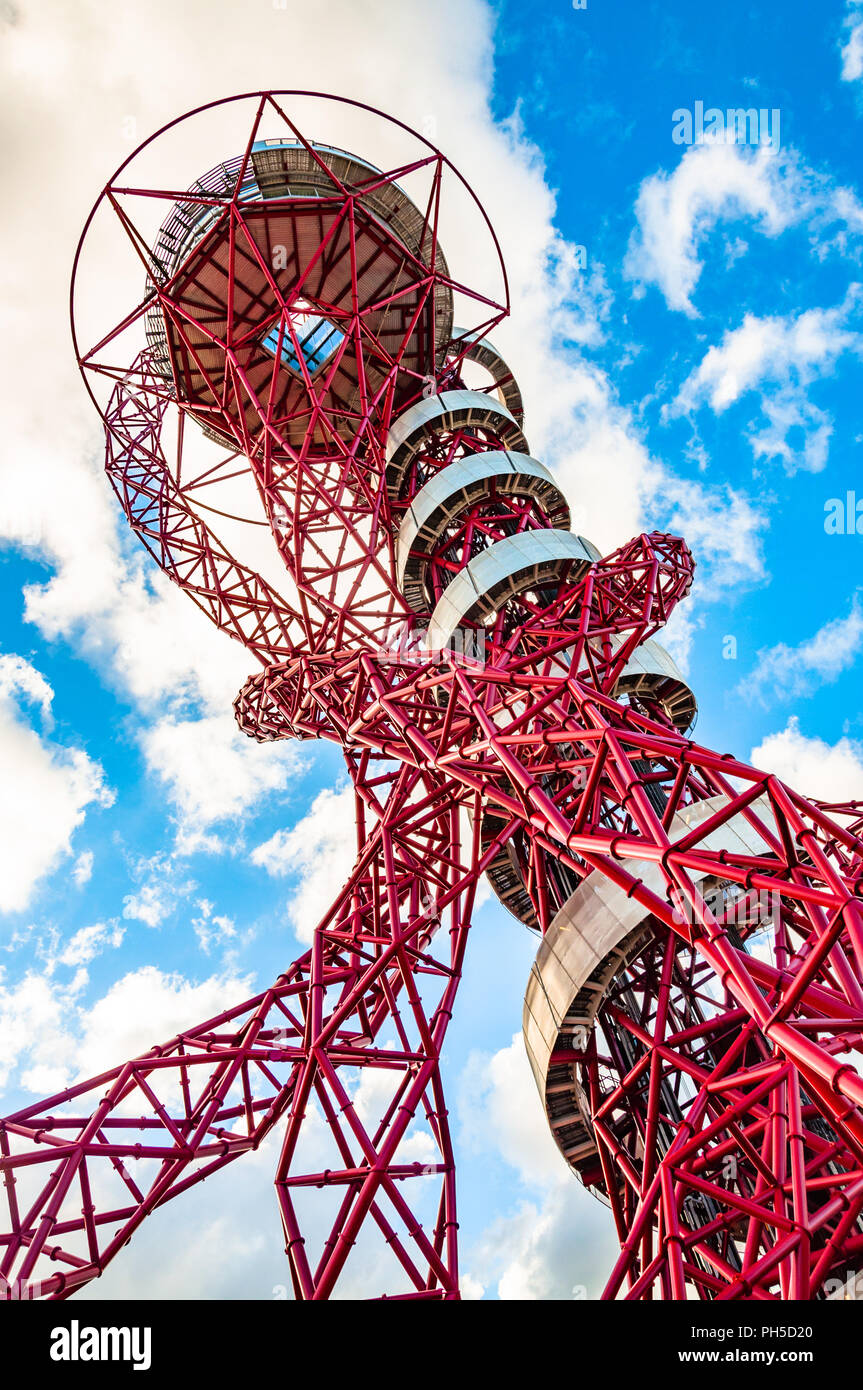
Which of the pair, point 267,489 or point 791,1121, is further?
point 267,489

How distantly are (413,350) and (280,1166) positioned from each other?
27.8 m

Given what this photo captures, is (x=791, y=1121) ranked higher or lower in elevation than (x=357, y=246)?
lower

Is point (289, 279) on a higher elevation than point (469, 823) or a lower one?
higher

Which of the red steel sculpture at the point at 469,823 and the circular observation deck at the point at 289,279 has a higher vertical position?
the circular observation deck at the point at 289,279

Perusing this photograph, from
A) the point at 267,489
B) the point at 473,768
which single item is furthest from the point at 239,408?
the point at 473,768

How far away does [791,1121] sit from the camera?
1223 cm

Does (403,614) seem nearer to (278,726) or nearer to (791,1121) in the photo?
(278,726)

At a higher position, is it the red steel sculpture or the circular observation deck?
the circular observation deck

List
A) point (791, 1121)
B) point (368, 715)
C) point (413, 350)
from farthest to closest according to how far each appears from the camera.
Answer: point (413, 350) → point (368, 715) → point (791, 1121)

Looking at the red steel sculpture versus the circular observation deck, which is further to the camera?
the circular observation deck

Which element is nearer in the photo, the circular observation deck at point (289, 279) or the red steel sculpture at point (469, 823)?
the red steel sculpture at point (469, 823)
